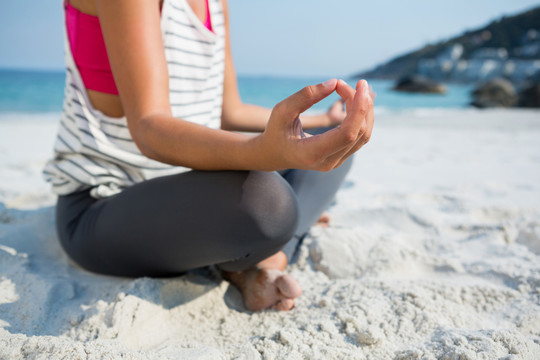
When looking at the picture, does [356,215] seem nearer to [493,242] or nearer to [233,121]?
[493,242]

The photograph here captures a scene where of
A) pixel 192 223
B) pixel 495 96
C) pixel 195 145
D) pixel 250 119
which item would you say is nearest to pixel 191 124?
pixel 195 145

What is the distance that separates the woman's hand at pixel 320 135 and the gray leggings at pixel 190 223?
202 mm

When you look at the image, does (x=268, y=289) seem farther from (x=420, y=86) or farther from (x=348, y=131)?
(x=420, y=86)

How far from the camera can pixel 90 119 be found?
3.47ft

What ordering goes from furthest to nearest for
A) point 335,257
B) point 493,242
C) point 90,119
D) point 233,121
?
point 233,121 < point 493,242 < point 335,257 < point 90,119

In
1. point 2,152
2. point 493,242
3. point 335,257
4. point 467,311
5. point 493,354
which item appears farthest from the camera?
point 2,152

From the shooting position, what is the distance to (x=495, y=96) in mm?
11320

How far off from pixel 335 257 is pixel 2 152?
2.67 m

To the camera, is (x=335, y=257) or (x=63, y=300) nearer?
(x=63, y=300)

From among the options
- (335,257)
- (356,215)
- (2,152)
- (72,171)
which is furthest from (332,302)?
(2,152)

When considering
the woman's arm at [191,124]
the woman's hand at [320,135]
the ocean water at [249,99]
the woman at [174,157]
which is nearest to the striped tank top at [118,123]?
the woman at [174,157]

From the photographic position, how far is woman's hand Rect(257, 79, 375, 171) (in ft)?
1.93

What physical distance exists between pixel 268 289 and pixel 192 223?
0.27 m

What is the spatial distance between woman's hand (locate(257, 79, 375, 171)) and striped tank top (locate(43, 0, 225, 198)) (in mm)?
516
